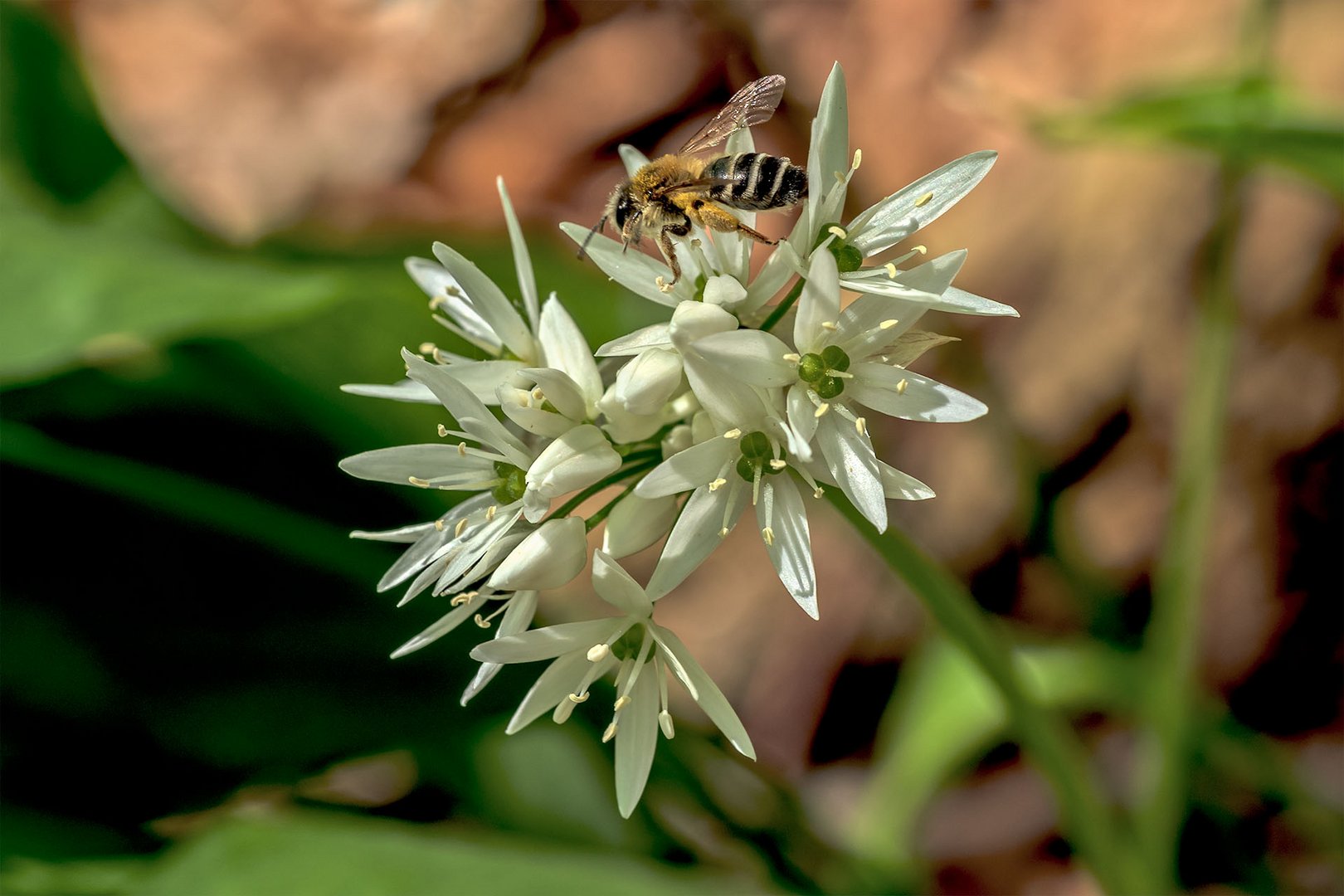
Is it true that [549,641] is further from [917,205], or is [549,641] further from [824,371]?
[917,205]

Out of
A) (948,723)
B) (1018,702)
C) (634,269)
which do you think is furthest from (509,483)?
(948,723)

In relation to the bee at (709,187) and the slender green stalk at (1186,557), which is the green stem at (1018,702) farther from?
the bee at (709,187)

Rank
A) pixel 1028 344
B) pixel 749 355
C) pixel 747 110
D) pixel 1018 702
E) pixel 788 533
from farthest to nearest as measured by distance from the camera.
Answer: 1. pixel 1028 344
2. pixel 1018 702
3. pixel 747 110
4. pixel 788 533
5. pixel 749 355

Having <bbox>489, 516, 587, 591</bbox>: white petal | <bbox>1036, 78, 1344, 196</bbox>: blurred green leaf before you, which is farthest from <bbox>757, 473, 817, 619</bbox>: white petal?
<bbox>1036, 78, 1344, 196</bbox>: blurred green leaf

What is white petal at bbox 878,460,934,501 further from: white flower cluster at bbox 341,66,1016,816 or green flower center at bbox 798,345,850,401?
green flower center at bbox 798,345,850,401

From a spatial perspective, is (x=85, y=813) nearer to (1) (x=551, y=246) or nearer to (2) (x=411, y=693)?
(2) (x=411, y=693)

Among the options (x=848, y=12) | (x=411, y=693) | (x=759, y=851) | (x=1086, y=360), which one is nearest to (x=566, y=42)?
(x=848, y=12)

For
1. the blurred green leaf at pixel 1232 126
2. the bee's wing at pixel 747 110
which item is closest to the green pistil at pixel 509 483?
the bee's wing at pixel 747 110
